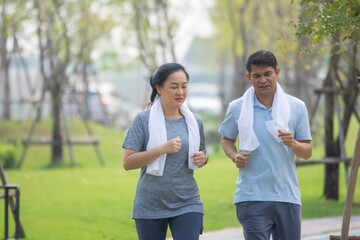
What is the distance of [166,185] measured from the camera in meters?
4.20

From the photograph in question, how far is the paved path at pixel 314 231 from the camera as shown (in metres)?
7.49

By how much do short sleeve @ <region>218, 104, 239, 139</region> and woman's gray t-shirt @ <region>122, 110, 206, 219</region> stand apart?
0.91ft

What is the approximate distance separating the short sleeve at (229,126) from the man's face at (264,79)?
24 centimetres

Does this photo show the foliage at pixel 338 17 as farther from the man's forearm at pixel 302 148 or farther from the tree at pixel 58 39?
the tree at pixel 58 39

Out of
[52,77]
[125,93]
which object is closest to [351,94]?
[52,77]

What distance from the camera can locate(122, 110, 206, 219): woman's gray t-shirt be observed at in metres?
4.19

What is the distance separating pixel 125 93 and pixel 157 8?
1197 inches

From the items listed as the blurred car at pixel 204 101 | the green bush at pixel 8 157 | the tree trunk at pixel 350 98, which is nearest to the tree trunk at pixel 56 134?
the green bush at pixel 8 157

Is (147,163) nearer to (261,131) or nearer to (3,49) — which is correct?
(261,131)

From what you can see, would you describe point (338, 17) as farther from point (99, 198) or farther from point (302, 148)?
point (99, 198)

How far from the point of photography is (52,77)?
57.2 feet

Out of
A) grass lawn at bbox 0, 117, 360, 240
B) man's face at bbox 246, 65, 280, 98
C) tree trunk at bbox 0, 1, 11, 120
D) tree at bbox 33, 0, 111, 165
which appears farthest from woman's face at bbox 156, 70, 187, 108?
tree at bbox 33, 0, 111, 165

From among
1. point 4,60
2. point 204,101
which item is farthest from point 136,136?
point 204,101

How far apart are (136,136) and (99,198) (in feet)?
21.6
